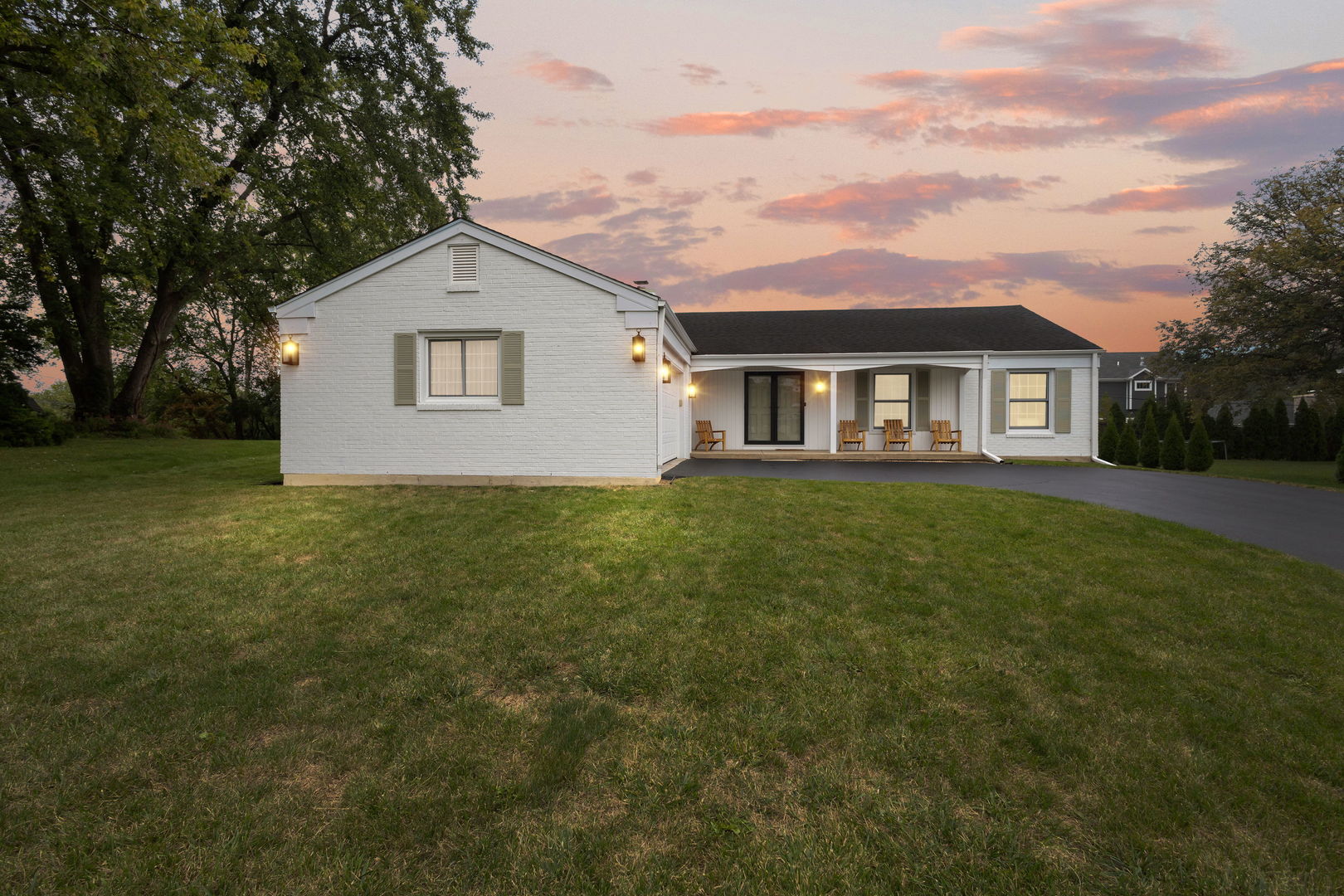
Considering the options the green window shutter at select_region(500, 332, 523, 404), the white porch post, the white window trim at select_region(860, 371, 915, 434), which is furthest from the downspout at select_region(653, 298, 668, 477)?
the white window trim at select_region(860, 371, 915, 434)

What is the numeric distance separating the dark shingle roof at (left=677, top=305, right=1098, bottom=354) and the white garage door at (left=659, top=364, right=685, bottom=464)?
7.98ft

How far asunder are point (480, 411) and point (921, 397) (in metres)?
12.9

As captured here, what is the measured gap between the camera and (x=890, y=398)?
17.8 metres

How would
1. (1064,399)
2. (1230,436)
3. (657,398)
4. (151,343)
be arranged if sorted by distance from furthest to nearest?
(1230,436) → (151,343) → (1064,399) → (657,398)

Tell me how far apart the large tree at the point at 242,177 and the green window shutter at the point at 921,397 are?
51.9ft

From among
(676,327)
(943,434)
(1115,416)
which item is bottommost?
(943,434)

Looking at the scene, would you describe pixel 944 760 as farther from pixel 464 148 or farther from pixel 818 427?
pixel 464 148

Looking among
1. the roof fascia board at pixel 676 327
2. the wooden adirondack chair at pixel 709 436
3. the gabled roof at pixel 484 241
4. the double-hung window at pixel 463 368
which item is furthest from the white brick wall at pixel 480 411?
the wooden adirondack chair at pixel 709 436

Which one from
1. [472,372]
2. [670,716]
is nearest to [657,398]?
[472,372]

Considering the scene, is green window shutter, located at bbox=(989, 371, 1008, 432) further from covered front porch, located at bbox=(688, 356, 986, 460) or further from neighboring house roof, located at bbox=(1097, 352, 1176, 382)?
neighboring house roof, located at bbox=(1097, 352, 1176, 382)

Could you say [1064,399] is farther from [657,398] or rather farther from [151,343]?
[151,343]

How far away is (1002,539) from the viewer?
691 centimetres

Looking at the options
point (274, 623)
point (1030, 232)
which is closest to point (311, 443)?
point (274, 623)

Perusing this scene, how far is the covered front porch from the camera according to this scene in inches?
663
